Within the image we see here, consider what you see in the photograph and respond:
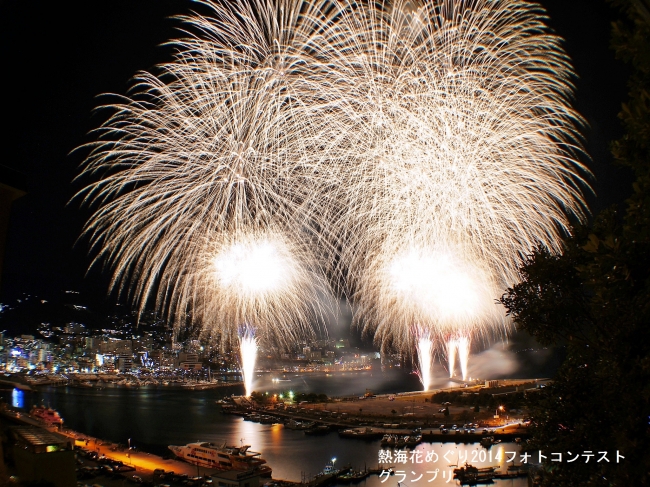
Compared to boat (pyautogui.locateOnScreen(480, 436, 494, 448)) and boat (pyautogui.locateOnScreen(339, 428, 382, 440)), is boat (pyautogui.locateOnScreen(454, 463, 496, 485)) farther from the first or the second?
boat (pyautogui.locateOnScreen(339, 428, 382, 440))

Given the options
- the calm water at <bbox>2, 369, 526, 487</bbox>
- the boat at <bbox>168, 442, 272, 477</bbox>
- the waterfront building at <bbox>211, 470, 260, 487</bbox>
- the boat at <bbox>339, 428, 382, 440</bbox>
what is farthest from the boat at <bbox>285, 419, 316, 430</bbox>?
the waterfront building at <bbox>211, 470, 260, 487</bbox>

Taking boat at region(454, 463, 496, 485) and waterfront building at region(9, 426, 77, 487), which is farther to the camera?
boat at region(454, 463, 496, 485)

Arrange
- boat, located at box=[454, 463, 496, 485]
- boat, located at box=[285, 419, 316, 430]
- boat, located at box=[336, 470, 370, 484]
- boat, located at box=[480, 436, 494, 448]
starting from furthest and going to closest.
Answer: boat, located at box=[285, 419, 316, 430] → boat, located at box=[480, 436, 494, 448] → boat, located at box=[336, 470, 370, 484] → boat, located at box=[454, 463, 496, 485]

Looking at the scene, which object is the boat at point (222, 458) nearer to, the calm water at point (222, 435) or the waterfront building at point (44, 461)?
the calm water at point (222, 435)

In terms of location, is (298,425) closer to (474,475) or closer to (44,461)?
(474,475)

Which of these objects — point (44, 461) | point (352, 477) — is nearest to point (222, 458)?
point (352, 477)

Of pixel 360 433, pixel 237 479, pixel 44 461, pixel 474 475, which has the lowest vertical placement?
pixel 360 433

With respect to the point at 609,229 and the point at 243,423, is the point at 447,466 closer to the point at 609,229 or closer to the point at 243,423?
the point at 243,423

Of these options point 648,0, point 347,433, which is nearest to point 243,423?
point 347,433

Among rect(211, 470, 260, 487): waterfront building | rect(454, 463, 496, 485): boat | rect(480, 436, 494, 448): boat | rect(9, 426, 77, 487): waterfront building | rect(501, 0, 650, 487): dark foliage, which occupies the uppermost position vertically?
rect(501, 0, 650, 487): dark foliage
